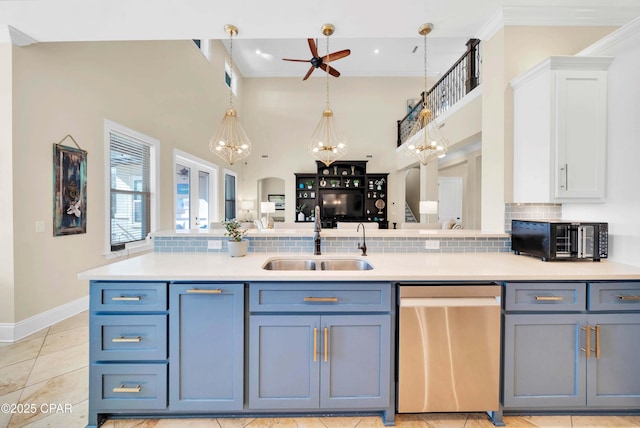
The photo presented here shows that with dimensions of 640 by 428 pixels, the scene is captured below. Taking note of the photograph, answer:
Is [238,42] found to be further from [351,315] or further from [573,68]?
[351,315]

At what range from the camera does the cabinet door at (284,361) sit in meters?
1.60

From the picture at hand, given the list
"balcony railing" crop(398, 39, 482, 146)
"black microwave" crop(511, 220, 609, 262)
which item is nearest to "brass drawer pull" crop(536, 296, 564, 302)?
"black microwave" crop(511, 220, 609, 262)

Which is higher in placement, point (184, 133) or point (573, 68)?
point (184, 133)

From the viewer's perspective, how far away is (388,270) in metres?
1.71

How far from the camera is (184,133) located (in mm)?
5359

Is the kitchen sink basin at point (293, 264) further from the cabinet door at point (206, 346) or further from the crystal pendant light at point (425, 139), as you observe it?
the crystal pendant light at point (425, 139)

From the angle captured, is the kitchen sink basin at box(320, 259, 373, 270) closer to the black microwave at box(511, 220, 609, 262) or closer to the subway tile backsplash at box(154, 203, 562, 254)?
the subway tile backsplash at box(154, 203, 562, 254)

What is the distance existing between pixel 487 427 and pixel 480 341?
55 cm

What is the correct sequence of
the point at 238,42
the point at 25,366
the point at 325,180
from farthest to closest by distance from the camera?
the point at 325,180 < the point at 238,42 < the point at 25,366

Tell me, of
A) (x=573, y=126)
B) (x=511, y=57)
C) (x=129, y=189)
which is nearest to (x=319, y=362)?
(x=573, y=126)

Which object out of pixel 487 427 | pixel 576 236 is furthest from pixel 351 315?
pixel 576 236

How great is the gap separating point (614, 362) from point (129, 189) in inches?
209

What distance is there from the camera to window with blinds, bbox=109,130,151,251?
367cm

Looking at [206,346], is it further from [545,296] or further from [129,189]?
[129,189]
